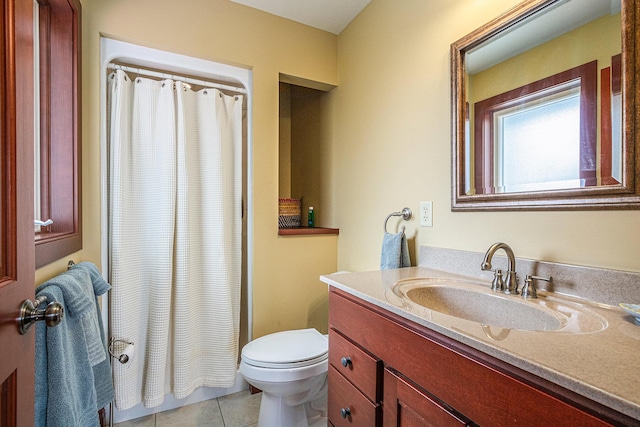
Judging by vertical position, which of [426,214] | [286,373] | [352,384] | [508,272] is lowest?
[286,373]

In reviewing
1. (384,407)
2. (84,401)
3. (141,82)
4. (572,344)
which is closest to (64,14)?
(141,82)

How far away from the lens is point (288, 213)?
7.29ft

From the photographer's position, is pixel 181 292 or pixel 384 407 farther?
pixel 181 292

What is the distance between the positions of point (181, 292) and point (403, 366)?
138 cm

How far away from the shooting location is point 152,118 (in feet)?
5.71

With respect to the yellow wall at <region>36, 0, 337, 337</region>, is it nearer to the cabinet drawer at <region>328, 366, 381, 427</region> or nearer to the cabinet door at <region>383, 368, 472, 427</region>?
the cabinet drawer at <region>328, 366, 381, 427</region>

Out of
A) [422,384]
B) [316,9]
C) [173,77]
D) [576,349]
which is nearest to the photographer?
[576,349]

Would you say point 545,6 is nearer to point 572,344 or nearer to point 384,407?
point 572,344

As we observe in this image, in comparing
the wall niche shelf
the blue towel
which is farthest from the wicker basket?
the blue towel

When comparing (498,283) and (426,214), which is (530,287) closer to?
(498,283)

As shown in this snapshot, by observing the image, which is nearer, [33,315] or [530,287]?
[33,315]

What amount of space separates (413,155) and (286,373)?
3.97ft

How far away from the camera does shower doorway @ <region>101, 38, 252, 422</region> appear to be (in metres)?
1.63

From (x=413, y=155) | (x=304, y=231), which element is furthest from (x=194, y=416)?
(x=413, y=155)
